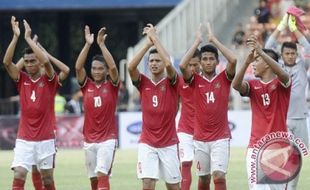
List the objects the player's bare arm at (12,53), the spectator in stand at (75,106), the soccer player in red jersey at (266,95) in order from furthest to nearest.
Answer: the spectator in stand at (75,106) < the player's bare arm at (12,53) < the soccer player in red jersey at (266,95)

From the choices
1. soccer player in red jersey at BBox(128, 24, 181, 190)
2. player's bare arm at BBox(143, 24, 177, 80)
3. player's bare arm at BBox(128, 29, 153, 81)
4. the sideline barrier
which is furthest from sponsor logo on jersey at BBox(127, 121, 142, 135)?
player's bare arm at BBox(143, 24, 177, 80)

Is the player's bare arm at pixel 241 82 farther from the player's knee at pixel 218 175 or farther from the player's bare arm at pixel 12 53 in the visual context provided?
the player's bare arm at pixel 12 53

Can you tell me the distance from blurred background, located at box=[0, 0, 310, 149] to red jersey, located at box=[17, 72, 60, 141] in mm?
13558

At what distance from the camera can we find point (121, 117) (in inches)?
1262

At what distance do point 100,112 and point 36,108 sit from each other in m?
0.89

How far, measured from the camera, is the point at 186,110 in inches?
726

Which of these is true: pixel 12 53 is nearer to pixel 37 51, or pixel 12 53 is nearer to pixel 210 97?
pixel 37 51

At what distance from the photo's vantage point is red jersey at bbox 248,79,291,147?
14.4 metres

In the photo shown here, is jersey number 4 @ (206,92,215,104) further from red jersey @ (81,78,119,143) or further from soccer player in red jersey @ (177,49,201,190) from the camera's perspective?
red jersey @ (81,78,119,143)

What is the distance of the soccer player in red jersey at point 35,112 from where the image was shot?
56.3ft

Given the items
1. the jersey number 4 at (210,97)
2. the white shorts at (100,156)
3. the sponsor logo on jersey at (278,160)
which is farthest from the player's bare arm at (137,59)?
the sponsor logo on jersey at (278,160)

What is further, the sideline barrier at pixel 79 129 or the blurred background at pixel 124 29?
the blurred background at pixel 124 29

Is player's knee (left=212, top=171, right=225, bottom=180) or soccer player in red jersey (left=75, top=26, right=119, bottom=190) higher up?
soccer player in red jersey (left=75, top=26, right=119, bottom=190)

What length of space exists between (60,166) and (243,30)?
12867 millimetres
